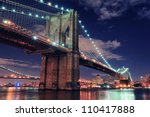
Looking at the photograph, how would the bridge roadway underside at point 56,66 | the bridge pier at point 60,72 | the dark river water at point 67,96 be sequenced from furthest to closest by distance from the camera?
the bridge pier at point 60,72 < the bridge roadway underside at point 56,66 < the dark river water at point 67,96

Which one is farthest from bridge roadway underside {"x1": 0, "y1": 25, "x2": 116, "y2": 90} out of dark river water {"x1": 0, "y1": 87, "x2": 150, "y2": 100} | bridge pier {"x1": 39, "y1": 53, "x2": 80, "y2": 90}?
dark river water {"x1": 0, "y1": 87, "x2": 150, "y2": 100}

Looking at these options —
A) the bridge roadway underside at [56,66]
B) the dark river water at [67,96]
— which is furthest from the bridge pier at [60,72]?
the dark river water at [67,96]

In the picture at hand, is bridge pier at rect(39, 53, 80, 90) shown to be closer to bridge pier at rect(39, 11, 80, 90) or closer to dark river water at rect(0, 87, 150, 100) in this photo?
bridge pier at rect(39, 11, 80, 90)

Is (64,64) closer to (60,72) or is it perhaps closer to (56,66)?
(60,72)

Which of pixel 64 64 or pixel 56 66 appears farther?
pixel 56 66

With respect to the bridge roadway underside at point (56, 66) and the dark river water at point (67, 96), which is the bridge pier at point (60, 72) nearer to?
the bridge roadway underside at point (56, 66)

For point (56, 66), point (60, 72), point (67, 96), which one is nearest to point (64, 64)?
point (60, 72)

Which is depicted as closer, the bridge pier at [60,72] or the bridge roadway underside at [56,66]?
the bridge roadway underside at [56,66]

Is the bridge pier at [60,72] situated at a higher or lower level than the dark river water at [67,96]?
higher

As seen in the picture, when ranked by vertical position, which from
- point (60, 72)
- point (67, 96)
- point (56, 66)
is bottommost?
point (67, 96)
